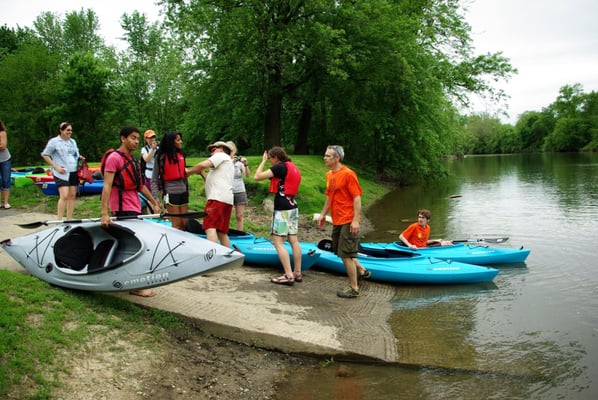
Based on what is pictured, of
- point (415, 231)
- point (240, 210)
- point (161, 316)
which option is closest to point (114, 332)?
point (161, 316)

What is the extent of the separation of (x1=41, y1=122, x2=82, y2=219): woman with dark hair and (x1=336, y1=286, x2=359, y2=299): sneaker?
15.5 feet

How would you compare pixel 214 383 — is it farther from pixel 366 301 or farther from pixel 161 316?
pixel 366 301

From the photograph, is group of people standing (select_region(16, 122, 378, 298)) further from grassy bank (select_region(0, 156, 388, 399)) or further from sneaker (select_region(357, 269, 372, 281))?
grassy bank (select_region(0, 156, 388, 399))

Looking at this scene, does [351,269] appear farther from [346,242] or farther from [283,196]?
[283,196]

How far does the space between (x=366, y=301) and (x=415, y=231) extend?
2903 mm

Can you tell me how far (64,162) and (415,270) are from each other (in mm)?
6213

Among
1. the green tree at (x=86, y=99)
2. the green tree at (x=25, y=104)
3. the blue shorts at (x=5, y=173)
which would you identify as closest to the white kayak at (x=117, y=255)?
the blue shorts at (x=5, y=173)

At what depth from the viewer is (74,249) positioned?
575cm

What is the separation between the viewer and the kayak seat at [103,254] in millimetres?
5621

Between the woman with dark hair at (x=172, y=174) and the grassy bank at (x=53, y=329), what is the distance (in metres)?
1.68

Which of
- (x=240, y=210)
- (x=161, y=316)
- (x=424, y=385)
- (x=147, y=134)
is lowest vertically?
(x=424, y=385)

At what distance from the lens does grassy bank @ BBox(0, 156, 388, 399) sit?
3811 mm

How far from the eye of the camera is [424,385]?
185 inches

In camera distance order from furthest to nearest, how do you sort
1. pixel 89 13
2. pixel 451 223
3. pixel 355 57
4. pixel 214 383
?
pixel 89 13
pixel 355 57
pixel 451 223
pixel 214 383
